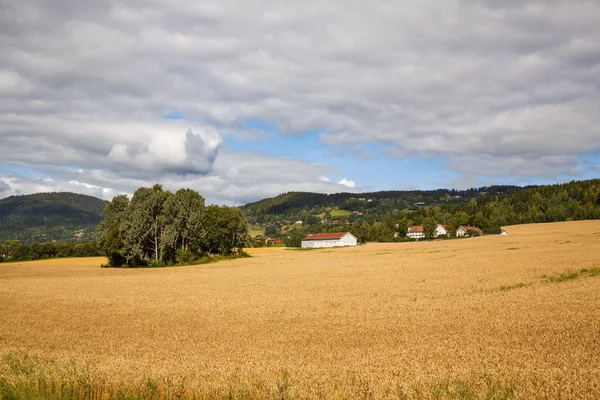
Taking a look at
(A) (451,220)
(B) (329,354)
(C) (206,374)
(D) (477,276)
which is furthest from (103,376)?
(A) (451,220)

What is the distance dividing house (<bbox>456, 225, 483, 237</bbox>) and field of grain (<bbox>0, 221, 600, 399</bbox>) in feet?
444

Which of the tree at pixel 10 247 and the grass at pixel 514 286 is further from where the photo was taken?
the tree at pixel 10 247

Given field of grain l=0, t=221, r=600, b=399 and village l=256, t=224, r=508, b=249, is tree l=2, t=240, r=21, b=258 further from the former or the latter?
field of grain l=0, t=221, r=600, b=399

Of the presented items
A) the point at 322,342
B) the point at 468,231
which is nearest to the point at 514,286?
the point at 322,342

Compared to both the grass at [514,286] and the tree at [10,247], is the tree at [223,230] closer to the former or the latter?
the grass at [514,286]

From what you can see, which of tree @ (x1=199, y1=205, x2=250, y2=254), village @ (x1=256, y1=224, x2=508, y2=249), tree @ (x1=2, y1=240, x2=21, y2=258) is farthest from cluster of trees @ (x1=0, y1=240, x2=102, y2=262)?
village @ (x1=256, y1=224, x2=508, y2=249)

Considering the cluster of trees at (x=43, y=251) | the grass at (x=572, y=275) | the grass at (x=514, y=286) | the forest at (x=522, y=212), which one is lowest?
the grass at (x=514, y=286)

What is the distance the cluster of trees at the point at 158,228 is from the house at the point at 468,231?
346 ft

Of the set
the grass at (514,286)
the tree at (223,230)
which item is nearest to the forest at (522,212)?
the tree at (223,230)

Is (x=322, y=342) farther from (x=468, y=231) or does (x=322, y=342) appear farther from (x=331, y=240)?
(x=468, y=231)

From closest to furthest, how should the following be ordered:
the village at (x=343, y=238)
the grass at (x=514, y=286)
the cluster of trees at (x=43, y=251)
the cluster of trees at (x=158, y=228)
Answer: the grass at (x=514, y=286), the cluster of trees at (x=158, y=228), the cluster of trees at (x=43, y=251), the village at (x=343, y=238)

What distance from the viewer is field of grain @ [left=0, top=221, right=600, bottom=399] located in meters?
9.43

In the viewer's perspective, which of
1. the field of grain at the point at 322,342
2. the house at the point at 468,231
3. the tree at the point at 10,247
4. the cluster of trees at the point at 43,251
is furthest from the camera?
the house at the point at 468,231

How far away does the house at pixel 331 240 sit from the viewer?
566 feet
